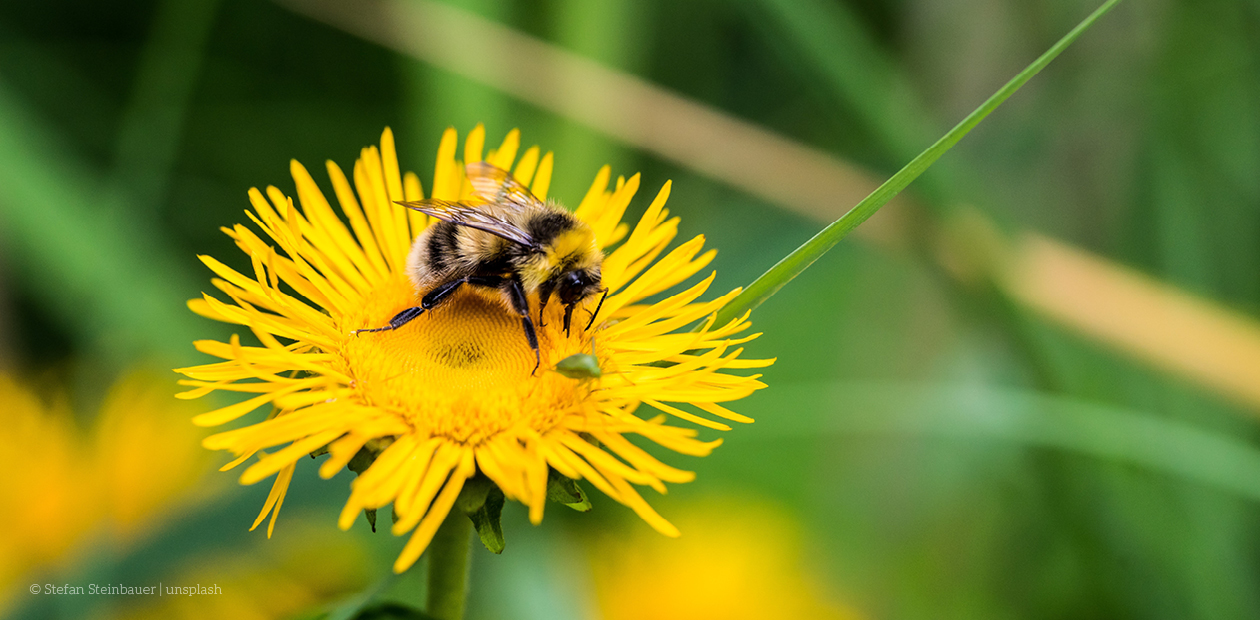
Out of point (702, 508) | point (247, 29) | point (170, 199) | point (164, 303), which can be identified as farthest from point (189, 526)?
point (247, 29)

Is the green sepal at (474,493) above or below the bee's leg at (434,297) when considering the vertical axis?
below

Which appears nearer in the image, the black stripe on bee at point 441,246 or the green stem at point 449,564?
the green stem at point 449,564

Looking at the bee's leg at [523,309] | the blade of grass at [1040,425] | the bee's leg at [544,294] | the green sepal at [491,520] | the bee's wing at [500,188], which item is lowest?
the green sepal at [491,520]

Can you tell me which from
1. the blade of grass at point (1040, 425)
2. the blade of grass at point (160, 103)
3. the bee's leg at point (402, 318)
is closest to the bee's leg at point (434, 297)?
the bee's leg at point (402, 318)

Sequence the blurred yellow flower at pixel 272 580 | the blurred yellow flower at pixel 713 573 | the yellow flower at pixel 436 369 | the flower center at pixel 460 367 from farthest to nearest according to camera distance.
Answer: the blurred yellow flower at pixel 713 573 < the blurred yellow flower at pixel 272 580 < the flower center at pixel 460 367 < the yellow flower at pixel 436 369

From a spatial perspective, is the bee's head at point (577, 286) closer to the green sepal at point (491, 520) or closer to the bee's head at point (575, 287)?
the bee's head at point (575, 287)

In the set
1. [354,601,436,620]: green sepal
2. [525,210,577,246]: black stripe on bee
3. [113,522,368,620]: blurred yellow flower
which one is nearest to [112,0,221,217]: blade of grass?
[113,522,368,620]: blurred yellow flower

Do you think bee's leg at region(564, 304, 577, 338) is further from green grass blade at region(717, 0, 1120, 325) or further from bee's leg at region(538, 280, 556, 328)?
green grass blade at region(717, 0, 1120, 325)

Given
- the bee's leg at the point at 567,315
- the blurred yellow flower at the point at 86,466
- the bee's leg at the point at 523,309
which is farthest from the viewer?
the blurred yellow flower at the point at 86,466

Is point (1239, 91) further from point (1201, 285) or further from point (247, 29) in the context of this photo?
point (247, 29)
